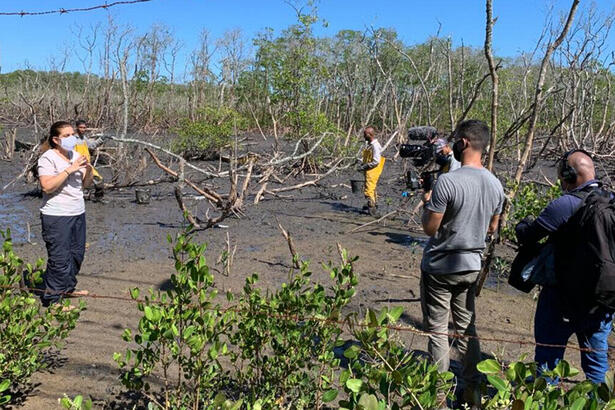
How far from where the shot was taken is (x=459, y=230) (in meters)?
2.97

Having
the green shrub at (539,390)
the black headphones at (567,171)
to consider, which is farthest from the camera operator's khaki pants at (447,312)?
the green shrub at (539,390)

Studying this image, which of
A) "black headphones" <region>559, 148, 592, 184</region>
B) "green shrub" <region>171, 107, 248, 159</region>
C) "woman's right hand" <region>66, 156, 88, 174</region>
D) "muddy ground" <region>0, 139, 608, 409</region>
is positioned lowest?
"muddy ground" <region>0, 139, 608, 409</region>

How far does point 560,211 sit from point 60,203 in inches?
136

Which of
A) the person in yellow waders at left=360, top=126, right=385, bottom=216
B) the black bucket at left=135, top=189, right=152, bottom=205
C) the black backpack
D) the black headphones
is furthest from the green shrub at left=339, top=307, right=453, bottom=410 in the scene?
the black bucket at left=135, top=189, right=152, bottom=205

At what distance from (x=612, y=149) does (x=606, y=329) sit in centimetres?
1580

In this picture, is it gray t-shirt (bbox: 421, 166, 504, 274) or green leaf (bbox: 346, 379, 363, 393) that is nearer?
green leaf (bbox: 346, 379, 363, 393)

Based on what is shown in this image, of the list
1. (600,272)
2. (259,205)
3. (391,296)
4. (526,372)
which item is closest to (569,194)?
(600,272)

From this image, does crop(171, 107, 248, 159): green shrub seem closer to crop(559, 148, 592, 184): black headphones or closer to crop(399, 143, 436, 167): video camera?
crop(399, 143, 436, 167): video camera

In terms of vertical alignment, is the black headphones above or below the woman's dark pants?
above

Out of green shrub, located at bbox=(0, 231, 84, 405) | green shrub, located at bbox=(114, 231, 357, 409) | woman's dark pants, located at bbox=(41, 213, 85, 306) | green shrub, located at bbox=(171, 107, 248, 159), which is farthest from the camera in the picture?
green shrub, located at bbox=(171, 107, 248, 159)

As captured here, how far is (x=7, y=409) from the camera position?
9.19ft

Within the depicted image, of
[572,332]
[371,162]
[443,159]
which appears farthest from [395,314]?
[371,162]

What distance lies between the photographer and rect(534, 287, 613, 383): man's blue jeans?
9.59 ft

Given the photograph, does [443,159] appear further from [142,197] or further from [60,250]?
[142,197]
